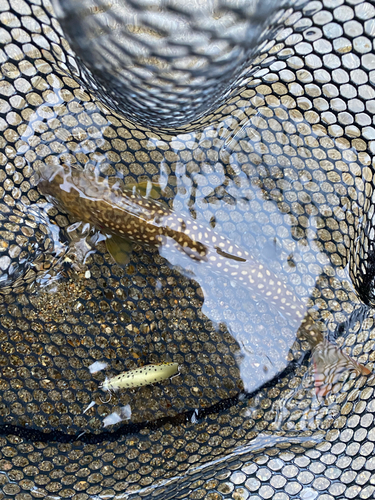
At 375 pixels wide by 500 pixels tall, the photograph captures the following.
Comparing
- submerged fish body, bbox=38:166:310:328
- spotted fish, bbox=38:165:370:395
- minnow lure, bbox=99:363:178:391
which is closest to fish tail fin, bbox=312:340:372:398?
spotted fish, bbox=38:165:370:395

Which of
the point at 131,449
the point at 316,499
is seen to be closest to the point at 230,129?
the point at 131,449

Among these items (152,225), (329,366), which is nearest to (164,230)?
(152,225)

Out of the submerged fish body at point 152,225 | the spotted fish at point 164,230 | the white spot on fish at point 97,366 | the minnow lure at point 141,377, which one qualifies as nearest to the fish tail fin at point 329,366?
the spotted fish at point 164,230

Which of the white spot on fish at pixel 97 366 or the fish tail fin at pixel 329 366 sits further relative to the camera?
the white spot on fish at pixel 97 366

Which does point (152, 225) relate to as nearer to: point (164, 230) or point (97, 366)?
point (164, 230)

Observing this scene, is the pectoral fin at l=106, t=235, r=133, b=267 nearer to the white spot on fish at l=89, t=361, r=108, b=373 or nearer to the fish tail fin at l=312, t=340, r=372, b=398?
the white spot on fish at l=89, t=361, r=108, b=373

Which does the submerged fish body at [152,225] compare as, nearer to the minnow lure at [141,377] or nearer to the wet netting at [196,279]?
the wet netting at [196,279]
